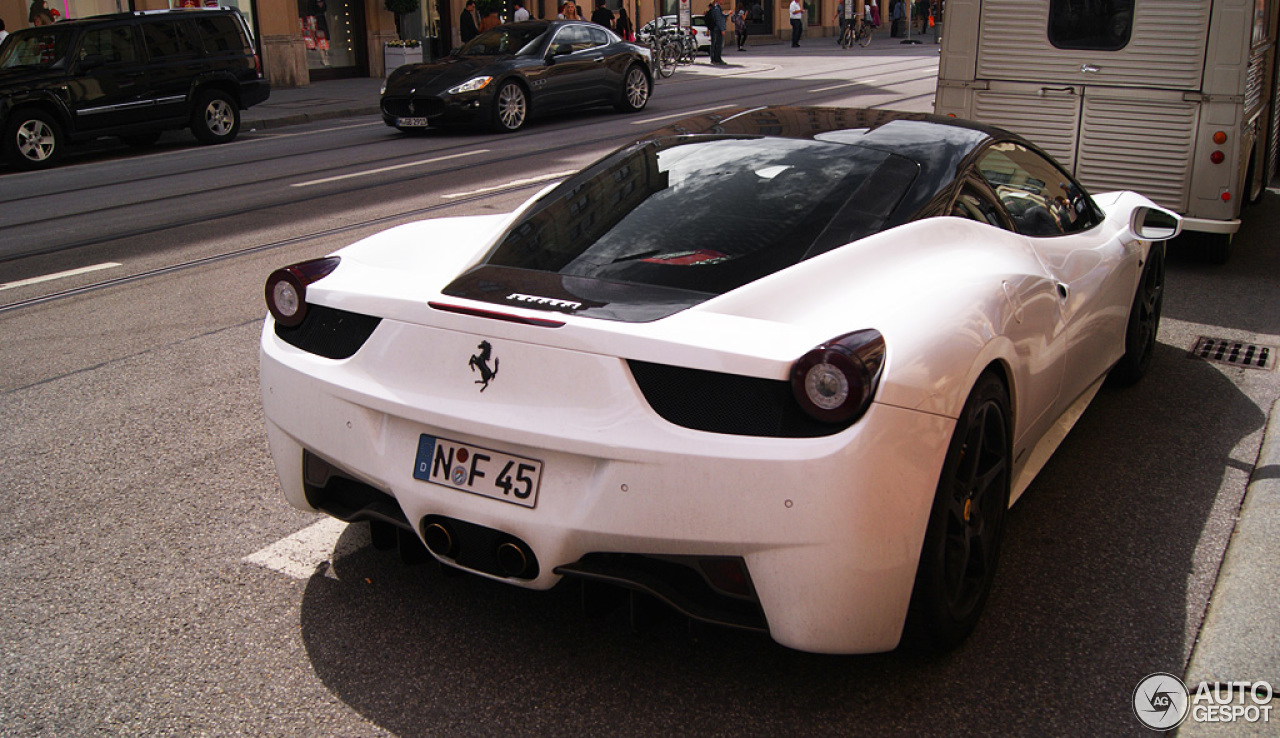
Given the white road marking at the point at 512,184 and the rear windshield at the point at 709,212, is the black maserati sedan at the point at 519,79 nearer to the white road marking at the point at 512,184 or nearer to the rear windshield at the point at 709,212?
the white road marking at the point at 512,184

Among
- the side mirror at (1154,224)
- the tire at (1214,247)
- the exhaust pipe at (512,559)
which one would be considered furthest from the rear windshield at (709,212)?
the tire at (1214,247)

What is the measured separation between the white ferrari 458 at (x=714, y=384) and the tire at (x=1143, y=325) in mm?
1515

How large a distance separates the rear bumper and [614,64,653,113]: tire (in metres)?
16.9

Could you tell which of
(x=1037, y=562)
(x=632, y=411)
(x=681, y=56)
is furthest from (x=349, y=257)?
(x=681, y=56)

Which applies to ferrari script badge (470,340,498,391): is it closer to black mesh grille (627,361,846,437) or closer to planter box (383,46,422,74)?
black mesh grille (627,361,846,437)

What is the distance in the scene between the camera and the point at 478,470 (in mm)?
2811

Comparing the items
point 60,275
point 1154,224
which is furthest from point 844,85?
point 1154,224

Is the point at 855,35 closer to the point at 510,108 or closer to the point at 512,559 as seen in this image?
the point at 510,108

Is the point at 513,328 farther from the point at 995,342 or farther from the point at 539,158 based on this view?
the point at 539,158

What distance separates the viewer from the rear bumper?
2525 mm

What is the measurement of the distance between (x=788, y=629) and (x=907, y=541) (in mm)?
338

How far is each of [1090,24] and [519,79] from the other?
9893mm

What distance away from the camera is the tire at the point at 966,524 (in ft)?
9.18

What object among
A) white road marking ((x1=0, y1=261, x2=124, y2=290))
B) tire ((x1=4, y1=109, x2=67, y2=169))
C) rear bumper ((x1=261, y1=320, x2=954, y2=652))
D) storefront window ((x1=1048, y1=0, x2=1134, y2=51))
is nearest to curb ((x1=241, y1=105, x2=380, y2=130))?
tire ((x1=4, y1=109, x2=67, y2=169))
